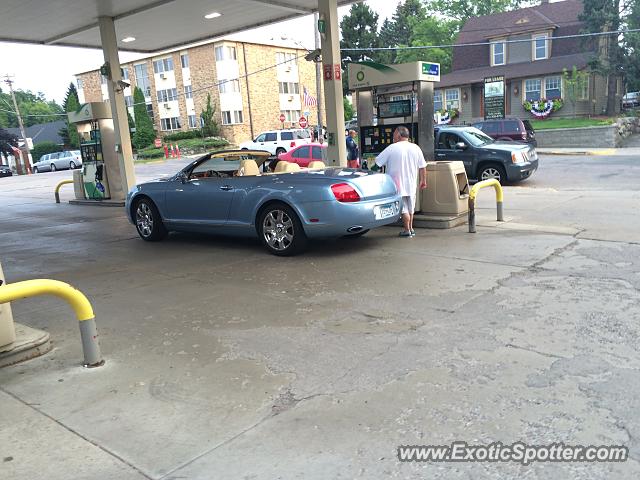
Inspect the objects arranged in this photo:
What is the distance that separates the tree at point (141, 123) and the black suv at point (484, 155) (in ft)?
148

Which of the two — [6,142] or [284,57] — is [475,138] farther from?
[6,142]

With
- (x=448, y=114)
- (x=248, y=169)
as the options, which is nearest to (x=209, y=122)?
(x=448, y=114)

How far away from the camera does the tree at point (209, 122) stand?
51.0 meters

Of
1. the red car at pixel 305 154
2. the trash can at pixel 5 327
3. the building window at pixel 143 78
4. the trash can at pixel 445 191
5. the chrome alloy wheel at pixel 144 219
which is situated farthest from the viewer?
the building window at pixel 143 78

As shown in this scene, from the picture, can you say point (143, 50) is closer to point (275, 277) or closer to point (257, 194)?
point (257, 194)

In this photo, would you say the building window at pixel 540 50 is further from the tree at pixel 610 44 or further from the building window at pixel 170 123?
the building window at pixel 170 123

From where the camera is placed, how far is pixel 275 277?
21.8ft

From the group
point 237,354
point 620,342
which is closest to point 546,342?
point 620,342

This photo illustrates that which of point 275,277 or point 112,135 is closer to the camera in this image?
point 275,277

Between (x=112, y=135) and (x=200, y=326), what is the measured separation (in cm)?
1389

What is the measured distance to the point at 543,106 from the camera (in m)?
35.7

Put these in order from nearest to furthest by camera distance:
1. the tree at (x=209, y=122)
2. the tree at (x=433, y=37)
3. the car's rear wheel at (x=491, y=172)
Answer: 1. the car's rear wheel at (x=491, y=172)
2. the tree at (x=209, y=122)
3. the tree at (x=433, y=37)

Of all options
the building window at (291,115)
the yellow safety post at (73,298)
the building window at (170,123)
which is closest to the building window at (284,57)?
the building window at (291,115)

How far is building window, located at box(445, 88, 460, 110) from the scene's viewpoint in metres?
39.1
